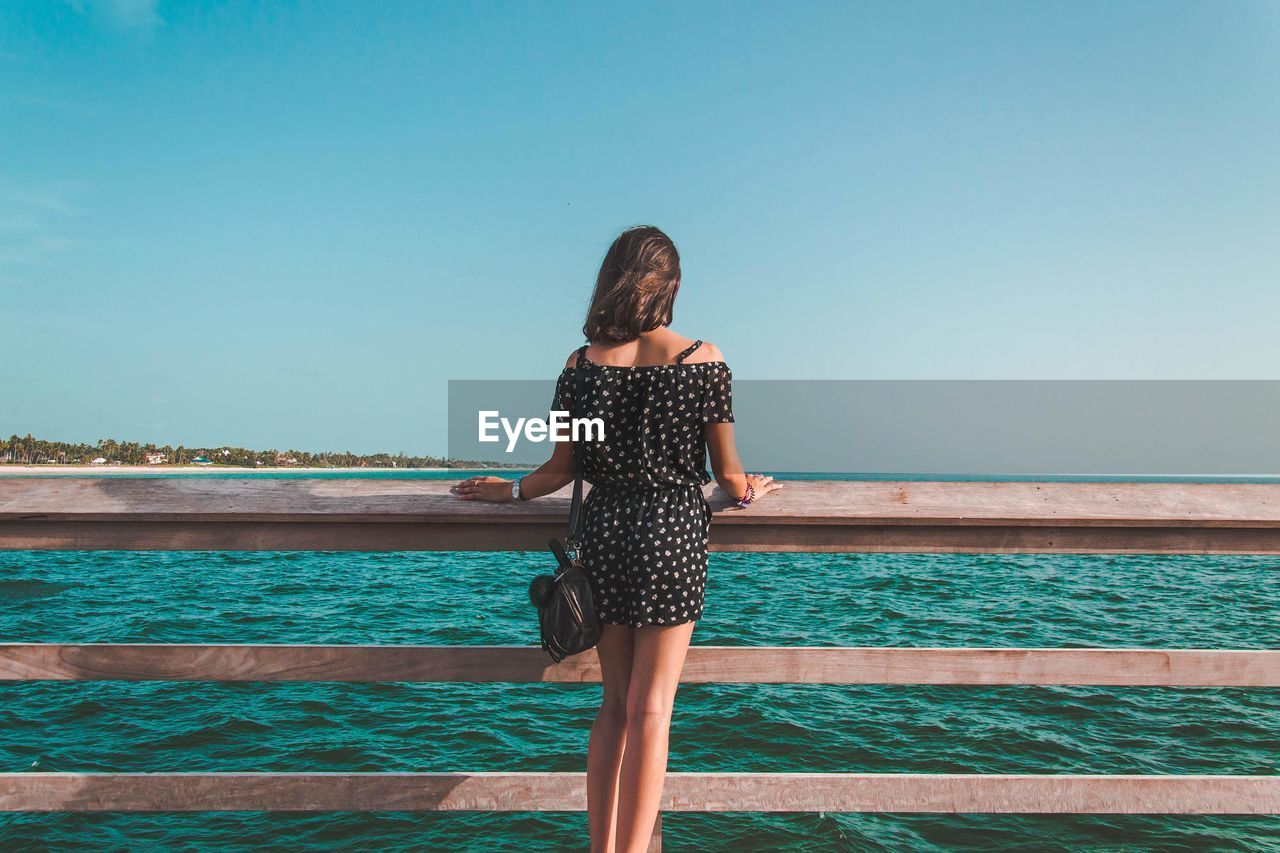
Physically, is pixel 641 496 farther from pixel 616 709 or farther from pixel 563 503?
pixel 616 709

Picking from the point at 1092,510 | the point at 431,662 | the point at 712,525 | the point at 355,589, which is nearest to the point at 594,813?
the point at 431,662

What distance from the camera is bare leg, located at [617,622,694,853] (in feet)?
6.32

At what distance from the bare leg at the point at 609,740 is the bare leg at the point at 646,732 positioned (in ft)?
0.13

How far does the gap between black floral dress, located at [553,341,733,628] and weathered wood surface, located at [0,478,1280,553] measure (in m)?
0.14

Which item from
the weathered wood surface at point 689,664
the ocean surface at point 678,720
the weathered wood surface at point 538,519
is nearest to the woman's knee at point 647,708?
the weathered wood surface at point 689,664

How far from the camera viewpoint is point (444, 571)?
103 ft

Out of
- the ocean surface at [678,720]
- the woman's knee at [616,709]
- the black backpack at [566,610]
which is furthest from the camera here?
the ocean surface at [678,720]

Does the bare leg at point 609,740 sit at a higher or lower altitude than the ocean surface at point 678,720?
higher

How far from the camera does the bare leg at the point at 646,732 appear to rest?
1.93 meters

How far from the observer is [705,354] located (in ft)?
6.68

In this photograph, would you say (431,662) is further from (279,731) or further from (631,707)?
(279,731)

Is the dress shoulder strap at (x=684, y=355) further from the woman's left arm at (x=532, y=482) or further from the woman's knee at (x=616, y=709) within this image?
the woman's knee at (x=616, y=709)

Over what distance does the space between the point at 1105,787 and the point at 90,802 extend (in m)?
2.89

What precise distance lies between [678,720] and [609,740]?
10256 mm
